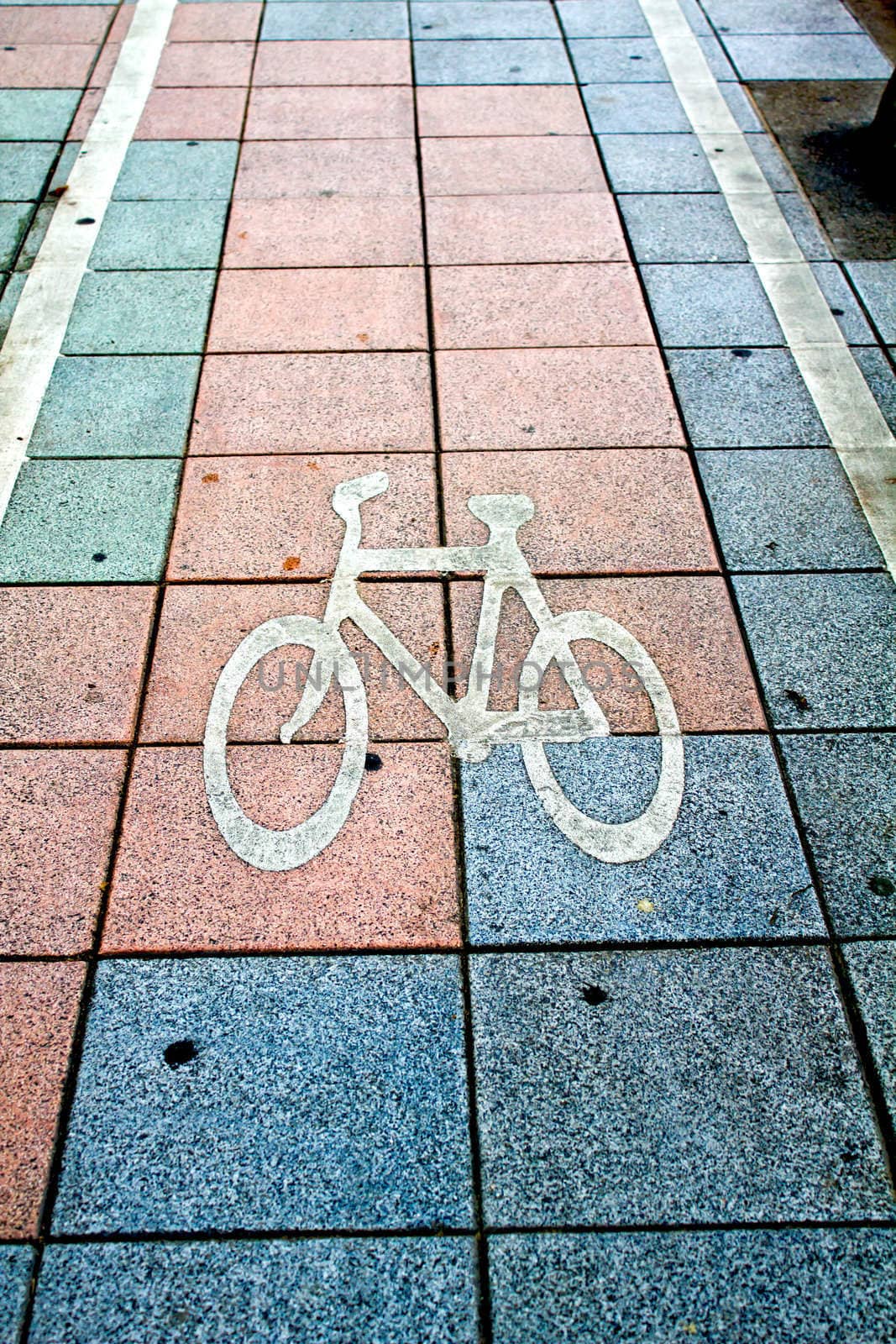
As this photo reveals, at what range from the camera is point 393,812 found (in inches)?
121

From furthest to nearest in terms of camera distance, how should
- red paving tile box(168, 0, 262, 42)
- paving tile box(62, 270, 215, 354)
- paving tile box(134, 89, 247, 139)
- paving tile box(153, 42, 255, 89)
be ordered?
red paving tile box(168, 0, 262, 42)
paving tile box(153, 42, 255, 89)
paving tile box(134, 89, 247, 139)
paving tile box(62, 270, 215, 354)

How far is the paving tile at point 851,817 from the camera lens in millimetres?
2889

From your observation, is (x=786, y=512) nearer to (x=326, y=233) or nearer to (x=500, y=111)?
(x=326, y=233)

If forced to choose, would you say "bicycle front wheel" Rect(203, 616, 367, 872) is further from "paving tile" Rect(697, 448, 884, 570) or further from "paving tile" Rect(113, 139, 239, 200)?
"paving tile" Rect(113, 139, 239, 200)

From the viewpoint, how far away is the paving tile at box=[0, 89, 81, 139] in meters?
6.27

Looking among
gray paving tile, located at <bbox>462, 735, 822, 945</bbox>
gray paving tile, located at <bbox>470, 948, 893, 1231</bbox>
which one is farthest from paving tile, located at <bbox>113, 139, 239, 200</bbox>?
gray paving tile, located at <bbox>470, 948, 893, 1231</bbox>

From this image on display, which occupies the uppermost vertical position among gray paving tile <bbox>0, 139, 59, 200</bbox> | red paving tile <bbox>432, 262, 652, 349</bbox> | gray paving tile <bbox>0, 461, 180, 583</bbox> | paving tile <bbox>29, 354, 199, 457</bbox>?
gray paving tile <bbox>0, 139, 59, 200</bbox>

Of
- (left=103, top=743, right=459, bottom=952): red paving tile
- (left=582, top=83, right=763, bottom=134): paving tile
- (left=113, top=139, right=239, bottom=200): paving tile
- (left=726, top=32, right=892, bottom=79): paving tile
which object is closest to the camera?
(left=103, top=743, right=459, bottom=952): red paving tile

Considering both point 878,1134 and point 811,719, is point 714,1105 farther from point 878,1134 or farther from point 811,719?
point 811,719

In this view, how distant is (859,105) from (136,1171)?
23.5 feet

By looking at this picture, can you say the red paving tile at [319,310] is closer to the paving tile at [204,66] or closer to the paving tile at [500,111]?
the paving tile at [500,111]

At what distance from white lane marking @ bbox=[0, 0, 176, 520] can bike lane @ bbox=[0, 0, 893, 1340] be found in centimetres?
11

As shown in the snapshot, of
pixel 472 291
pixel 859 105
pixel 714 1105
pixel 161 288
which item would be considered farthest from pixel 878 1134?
pixel 859 105

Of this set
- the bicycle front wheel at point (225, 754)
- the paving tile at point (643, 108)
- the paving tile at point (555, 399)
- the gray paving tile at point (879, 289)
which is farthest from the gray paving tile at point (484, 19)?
the bicycle front wheel at point (225, 754)
